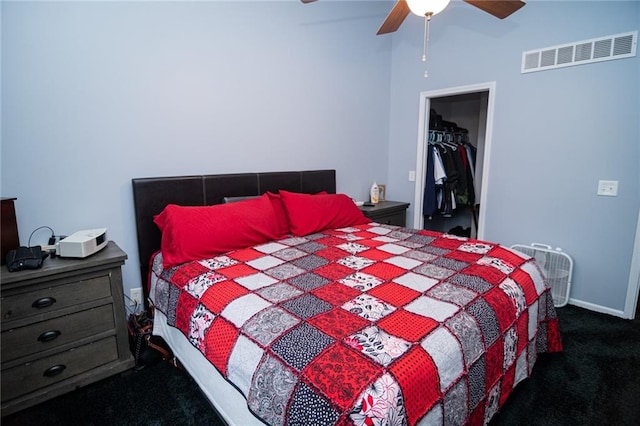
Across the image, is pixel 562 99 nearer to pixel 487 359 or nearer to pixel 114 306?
pixel 487 359

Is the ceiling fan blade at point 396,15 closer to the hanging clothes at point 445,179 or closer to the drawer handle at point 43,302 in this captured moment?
the hanging clothes at point 445,179

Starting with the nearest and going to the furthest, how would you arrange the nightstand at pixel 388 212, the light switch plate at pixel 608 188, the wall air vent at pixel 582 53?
the wall air vent at pixel 582 53 < the light switch plate at pixel 608 188 < the nightstand at pixel 388 212

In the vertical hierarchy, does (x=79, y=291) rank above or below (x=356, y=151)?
below

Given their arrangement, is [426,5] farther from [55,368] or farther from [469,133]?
[469,133]

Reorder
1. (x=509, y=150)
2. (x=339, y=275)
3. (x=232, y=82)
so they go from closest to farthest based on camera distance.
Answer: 1. (x=339, y=275)
2. (x=232, y=82)
3. (x=509, y=150)

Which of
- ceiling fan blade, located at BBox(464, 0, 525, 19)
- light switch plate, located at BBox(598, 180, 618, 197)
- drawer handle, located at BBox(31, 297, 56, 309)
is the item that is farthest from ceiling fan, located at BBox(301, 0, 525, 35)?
drawer handle, located at BBox(31, 297, 56, 309)

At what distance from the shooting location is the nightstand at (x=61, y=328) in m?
1.54

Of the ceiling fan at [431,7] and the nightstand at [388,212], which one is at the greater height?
the ceiling fan at [431,7]

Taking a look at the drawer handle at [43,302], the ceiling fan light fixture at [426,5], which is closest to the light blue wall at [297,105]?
the drawer handle at [43,302]

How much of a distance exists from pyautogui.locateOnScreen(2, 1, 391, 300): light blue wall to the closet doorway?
95 centimetres

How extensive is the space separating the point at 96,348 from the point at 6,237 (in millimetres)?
738

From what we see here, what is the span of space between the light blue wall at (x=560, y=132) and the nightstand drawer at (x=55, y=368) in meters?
3.21

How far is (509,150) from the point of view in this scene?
116 inches

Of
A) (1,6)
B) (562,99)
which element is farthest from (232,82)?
(562,99)
